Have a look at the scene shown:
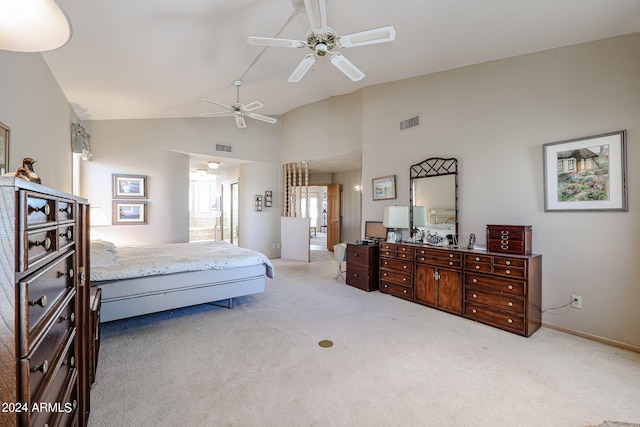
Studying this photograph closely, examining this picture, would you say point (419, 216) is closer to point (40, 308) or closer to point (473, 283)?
point (473, 283)

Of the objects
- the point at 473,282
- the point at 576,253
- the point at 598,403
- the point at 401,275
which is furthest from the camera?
the point at 401,275

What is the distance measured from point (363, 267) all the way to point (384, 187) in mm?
1366

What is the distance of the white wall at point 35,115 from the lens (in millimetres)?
2115

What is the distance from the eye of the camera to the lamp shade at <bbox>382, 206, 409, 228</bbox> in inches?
165

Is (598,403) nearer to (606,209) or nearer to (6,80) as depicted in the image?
(606,209)

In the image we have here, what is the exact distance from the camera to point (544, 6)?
8.07 ft

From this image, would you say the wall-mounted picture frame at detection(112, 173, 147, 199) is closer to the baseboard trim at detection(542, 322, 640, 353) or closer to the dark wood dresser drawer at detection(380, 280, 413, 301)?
the dark wood dresser drawer at detection(380, 280, 413, 301)

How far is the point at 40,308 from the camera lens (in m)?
0.85

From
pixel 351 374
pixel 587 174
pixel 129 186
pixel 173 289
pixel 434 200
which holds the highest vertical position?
pixel 129 186

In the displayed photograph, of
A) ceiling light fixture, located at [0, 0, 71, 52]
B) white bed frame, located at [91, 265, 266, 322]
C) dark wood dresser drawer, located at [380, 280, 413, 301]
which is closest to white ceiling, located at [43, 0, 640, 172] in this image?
ceiling light fixture, located at [0, 0, 71, 52]

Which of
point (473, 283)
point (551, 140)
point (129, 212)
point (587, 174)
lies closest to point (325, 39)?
point (551, 140)

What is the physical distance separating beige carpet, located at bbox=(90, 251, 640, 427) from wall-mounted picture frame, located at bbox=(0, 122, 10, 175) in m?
1.61

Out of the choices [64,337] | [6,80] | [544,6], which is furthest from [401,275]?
[6,80]

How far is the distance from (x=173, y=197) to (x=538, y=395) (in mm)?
6030
